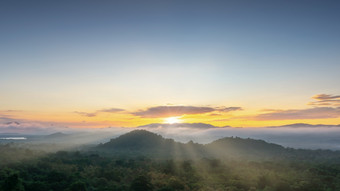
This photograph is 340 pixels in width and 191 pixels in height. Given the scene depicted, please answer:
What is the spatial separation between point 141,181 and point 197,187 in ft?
43.1

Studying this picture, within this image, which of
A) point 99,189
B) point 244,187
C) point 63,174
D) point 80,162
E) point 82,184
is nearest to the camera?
point 82,184

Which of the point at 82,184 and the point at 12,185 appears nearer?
the point at 12,185

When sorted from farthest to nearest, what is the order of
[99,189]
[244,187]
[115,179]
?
[115,179] < [244,187] < [99,189]

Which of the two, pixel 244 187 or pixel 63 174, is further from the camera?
pixel 63 174

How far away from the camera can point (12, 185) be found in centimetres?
4494

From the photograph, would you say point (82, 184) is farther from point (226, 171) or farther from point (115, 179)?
point (226, 171)

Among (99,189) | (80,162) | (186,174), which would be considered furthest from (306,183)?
(80,162)

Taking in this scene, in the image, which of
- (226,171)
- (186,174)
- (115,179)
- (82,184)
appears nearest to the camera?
(82,184)

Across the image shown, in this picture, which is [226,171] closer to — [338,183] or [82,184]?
[338,183]

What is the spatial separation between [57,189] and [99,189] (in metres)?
9.02

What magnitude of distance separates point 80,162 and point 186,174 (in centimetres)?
5070

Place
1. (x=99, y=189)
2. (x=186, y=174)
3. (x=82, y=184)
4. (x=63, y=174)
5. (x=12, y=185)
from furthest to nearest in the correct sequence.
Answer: (x=186, y=174) < (x=63, y=174) < (x=99, y=189) < (x=82, y=184) < (x=12, y=185)

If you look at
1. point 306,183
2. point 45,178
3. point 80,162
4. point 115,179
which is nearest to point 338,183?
point 306,183

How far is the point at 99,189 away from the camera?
5244cm
